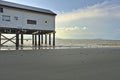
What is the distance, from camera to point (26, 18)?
29.2m

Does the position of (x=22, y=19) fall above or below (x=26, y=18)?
below

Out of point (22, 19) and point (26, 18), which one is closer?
point (22, 19)

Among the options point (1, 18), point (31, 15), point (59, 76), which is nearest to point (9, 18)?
point (1, 18)

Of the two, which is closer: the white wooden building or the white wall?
the white wooden building

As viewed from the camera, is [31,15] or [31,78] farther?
[31,15]

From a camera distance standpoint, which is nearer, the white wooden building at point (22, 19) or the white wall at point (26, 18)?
the white wooden building at point (22, 19)

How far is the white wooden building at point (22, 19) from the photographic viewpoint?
26806 millimetres

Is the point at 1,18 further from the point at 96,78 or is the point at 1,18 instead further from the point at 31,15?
Result: the point at 96,78

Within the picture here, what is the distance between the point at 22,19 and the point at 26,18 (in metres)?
0.67

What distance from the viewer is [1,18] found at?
2630 cm

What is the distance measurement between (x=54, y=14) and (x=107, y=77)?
979 inches

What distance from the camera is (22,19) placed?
28688 mm

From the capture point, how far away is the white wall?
27.2m

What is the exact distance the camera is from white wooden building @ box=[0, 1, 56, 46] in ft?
87.9
